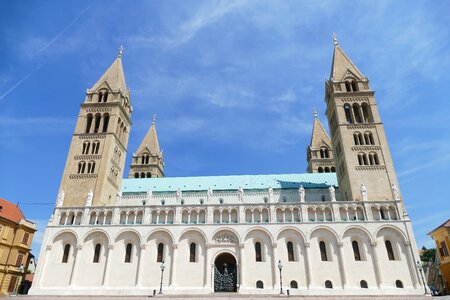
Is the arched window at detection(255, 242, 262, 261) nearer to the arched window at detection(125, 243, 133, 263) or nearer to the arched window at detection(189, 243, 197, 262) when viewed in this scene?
the arched window at detection(189, 243, 197, 262)

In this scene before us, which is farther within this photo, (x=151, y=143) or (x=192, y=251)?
(x=151, y=143)

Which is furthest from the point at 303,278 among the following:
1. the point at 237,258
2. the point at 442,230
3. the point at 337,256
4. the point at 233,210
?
the point at 442,230

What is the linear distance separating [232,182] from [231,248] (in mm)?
14081

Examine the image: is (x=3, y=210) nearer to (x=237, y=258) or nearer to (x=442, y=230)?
(x=237, y=258)

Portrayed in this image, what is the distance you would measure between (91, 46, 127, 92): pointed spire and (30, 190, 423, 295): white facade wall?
2126 cm

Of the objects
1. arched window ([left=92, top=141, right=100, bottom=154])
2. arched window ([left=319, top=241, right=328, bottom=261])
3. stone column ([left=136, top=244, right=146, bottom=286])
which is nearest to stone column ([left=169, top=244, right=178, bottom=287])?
stone column ([left=136, top=244, right=146, bottom=286])

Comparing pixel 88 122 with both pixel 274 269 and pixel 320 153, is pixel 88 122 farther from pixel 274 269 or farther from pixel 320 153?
pixel 320 153

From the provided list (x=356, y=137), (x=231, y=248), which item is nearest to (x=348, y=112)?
(x=356, y=137)

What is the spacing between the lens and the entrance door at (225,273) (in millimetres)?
33438

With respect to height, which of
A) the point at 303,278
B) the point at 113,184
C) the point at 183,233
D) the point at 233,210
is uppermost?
the point at 113,184

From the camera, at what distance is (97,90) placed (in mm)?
49219

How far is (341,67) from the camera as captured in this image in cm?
4838

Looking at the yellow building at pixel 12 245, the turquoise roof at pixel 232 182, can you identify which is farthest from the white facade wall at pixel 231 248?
the turquoise roof at pixel 232 182

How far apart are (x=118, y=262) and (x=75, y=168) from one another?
51.4ft
